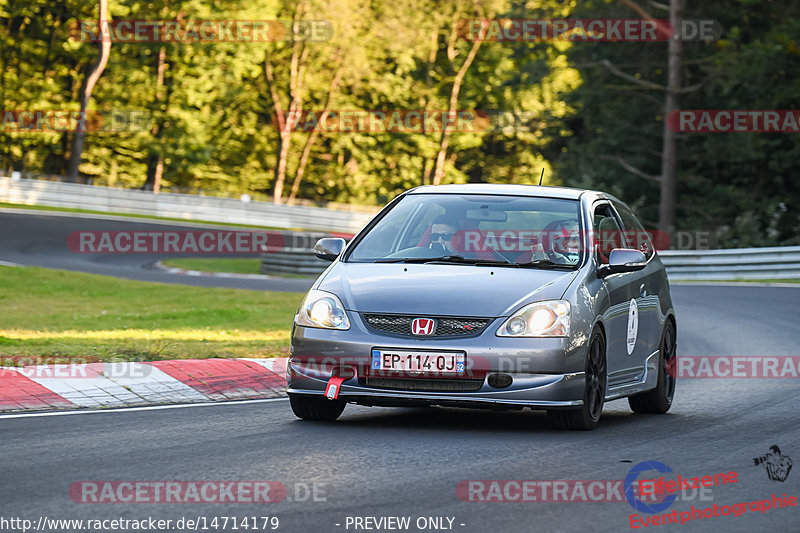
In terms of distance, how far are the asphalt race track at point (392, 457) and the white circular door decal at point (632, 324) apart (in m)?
0.56

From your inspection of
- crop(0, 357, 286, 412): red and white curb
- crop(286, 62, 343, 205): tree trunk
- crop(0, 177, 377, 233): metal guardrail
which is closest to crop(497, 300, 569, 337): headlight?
crop(0, 357, 286, 412): red and white curb

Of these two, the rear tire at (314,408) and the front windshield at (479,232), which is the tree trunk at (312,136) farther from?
the rear tire at (314,408)

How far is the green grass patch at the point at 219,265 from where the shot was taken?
31.9 m

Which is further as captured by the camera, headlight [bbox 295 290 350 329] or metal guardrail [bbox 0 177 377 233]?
metal guardrail [bbox 0 177 377 233]

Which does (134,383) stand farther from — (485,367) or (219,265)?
(219,265)

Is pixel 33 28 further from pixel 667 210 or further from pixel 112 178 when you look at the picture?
pixel 667 210

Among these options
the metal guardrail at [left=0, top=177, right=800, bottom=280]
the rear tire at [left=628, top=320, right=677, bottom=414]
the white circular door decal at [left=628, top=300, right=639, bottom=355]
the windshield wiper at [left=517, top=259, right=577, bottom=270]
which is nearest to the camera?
the windshield wiper at [left=517, top=259, right=577, bottom=270]

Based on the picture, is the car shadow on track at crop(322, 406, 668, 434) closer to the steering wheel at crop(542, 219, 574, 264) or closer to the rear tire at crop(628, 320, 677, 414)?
the rear tire at crop(628, 320, 677, 414)

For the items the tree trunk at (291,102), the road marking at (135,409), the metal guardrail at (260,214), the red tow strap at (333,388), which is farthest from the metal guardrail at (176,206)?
the red tow strap at (333,388)

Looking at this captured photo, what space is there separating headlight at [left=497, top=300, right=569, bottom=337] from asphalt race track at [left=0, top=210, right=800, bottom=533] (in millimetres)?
650

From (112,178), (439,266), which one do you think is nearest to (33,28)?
(112,178)

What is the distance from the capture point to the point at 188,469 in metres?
6.73

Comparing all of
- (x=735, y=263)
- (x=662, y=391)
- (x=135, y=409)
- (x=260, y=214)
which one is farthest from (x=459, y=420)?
(x=260, y=214)

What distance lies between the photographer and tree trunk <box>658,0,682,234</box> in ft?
122
